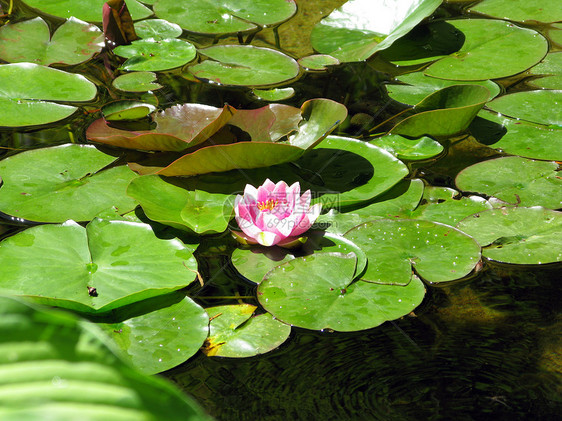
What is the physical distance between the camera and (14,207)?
189cm

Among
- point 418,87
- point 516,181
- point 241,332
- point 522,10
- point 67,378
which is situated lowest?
point 241,332

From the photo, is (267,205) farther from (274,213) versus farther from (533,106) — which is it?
(533,106)

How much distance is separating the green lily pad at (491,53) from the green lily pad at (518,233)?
98 cm

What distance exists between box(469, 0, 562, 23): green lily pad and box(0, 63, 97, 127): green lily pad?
2.29 m

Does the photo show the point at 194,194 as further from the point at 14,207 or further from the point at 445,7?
the point at 445,7

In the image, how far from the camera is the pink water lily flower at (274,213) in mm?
1757

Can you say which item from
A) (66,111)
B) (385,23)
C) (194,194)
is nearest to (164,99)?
(66,111)

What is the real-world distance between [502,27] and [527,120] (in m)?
0.85

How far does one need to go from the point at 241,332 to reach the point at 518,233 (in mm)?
1006

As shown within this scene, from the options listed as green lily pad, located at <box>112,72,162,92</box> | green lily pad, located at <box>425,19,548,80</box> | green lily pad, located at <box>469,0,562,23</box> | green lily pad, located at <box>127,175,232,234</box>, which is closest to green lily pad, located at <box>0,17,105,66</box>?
green lily pad, located at <box>112,72,162,92</box>

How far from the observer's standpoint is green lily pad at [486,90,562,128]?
7.94 feet

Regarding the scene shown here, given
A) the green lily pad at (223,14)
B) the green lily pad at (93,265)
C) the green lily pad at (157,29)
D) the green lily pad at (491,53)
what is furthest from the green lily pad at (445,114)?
the green lily pad at (157,29)

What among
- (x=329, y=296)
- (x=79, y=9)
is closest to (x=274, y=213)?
(x=329, y=296)

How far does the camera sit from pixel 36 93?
246 cm
